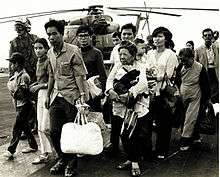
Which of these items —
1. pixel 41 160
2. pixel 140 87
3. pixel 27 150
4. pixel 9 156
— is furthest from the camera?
pixel 27 150

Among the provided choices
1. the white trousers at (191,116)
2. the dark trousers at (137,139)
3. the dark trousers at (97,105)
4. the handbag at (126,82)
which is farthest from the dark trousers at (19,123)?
the white trousers at (191,116)

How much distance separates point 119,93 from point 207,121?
1.87m

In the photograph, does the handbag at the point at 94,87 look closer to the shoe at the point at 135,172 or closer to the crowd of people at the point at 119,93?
the crowd of people at the point at 119,93

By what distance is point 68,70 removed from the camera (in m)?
5.20

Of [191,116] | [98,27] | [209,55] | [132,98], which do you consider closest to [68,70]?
[132,98]

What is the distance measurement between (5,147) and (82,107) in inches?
98.0

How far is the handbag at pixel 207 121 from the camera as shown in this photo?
21.2 ft

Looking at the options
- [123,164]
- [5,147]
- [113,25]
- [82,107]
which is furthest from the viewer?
[113,25]

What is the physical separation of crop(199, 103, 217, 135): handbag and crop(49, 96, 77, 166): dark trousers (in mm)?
2222

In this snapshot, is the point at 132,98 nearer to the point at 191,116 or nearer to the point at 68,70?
the point at 68,70

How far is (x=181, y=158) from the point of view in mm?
6051

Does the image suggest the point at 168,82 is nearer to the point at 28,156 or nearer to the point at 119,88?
the point at 119,88

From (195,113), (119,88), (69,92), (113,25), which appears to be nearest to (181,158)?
(195,113)

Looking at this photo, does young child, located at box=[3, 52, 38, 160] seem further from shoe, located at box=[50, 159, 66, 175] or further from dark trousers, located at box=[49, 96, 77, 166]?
shoe, located at box=[50, 159, 66, 175]
